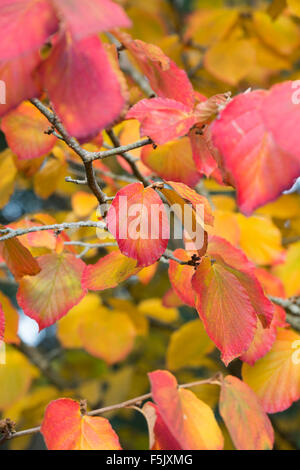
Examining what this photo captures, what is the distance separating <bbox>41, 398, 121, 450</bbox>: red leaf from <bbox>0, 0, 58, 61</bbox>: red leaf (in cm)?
34

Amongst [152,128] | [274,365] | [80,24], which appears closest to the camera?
[80,24]

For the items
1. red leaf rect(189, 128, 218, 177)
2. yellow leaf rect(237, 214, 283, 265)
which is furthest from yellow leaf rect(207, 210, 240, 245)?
red leaf rect(189, 128, 218, 177)

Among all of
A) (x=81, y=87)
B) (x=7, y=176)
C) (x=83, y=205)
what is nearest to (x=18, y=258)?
(x=81, y=87)

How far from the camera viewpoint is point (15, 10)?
0.28m

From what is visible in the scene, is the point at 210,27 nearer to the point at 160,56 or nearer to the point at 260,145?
the point at 160,56

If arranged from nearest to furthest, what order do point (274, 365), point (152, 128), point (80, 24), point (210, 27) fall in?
point (80, 24), point (152, 128), point (274, 365), point (210, 27)

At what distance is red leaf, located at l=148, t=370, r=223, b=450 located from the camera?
42cm

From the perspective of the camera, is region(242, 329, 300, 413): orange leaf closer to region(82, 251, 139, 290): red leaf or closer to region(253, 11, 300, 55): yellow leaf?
region(82, 251, 139, 290): red leaf

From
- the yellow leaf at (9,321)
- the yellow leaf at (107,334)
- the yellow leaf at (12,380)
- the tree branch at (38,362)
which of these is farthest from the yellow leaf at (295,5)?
the tree branch at (38,362)

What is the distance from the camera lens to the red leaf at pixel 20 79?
29 centimetres

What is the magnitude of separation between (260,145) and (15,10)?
183 millimetres

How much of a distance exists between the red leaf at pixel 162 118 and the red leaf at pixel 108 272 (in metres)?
0.17

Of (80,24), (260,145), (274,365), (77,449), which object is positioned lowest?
(274,365)
